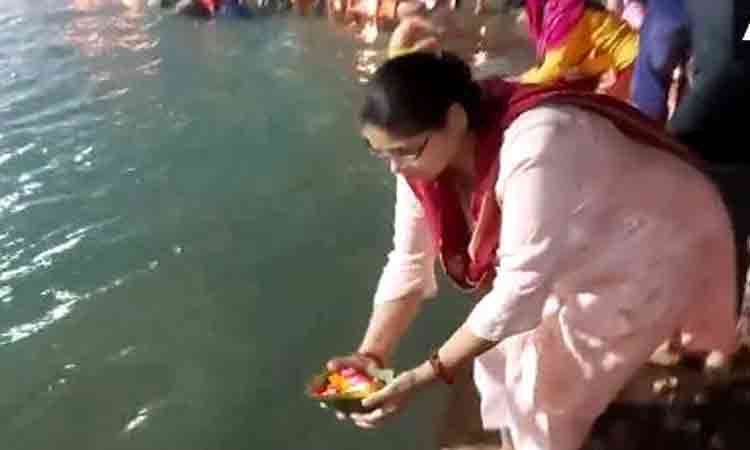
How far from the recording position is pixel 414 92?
4.88ft

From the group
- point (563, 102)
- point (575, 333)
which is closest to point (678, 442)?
point (575, 333)

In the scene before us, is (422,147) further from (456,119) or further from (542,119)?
(542,119)

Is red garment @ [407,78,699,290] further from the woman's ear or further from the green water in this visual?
the green water

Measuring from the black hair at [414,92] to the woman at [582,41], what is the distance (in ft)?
5.14

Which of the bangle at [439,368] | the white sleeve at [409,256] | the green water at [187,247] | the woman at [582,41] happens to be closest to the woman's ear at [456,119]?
the white sleeve at [409,256]

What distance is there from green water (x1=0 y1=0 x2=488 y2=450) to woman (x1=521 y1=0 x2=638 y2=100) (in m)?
0.75

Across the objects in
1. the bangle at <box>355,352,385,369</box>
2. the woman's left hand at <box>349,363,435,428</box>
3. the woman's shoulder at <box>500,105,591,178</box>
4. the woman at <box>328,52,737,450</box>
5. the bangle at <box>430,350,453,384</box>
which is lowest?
the bangle at <box>355,352,385,369</box>

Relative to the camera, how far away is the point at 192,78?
16.2 feet

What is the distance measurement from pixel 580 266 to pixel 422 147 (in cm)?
31

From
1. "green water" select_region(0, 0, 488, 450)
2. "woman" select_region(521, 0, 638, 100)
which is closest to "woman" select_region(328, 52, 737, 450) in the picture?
"green water" select_region(0, 0, 488, 450)

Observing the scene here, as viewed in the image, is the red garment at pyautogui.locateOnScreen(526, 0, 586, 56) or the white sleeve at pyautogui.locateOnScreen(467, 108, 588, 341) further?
the red garment at pyautogui.locateOnScreen(526, 0, 586, 56)

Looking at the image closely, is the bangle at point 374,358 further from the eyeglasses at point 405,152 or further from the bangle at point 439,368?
Answer: the eyeglasses at point 405,152

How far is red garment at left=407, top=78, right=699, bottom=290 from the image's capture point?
1.57 meters

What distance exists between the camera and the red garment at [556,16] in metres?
3.14
